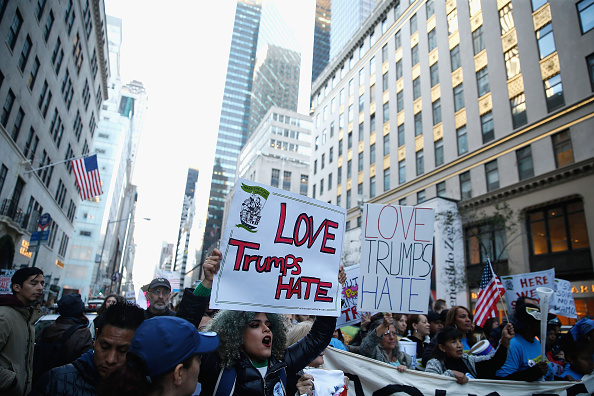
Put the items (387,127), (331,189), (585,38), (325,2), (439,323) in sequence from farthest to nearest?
(325,2), (331,189), (387,127), (585,38), (439,323)

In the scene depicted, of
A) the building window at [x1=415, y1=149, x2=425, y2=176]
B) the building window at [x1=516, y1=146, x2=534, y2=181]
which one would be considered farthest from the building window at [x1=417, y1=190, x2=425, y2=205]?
the building window at [x1=516, y1=146, x2=534, y2=181]

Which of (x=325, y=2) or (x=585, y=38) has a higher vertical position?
(x=325, y=2)

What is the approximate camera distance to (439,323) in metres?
7.42

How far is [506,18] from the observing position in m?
27.5

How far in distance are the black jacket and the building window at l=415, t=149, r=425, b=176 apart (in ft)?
107

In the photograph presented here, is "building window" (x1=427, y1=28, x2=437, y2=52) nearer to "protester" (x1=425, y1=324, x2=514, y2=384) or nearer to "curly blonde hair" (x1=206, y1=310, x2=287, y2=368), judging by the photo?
"protester" (x1=425, y1=324, x2=514, y2=384)

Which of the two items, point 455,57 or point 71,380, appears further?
point 455,57

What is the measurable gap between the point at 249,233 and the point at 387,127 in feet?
127

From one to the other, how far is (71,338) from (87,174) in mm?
18463

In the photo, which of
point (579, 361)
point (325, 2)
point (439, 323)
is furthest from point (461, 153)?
point (325, 2)

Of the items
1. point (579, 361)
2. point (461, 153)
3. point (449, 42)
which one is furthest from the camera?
point (449, 42)

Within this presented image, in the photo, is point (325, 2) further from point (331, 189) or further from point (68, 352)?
point (68, 352)

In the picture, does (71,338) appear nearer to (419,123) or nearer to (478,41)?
(478,41)

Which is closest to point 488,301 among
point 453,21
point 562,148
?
point 562,148
